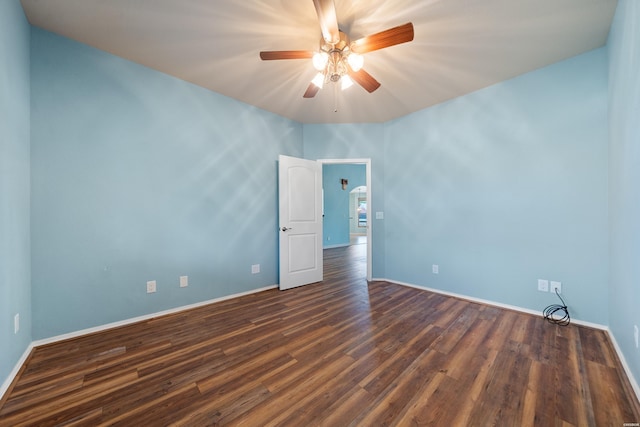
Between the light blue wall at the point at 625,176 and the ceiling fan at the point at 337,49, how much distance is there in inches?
58.6

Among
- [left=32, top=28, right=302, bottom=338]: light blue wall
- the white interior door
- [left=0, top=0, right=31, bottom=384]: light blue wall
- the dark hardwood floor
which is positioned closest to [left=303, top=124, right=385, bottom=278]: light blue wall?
the white interior door

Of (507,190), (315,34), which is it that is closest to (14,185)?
(315,34)

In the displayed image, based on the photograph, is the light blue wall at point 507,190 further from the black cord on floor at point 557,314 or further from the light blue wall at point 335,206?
the light blue wall at point 335,206

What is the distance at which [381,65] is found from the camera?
245 cm

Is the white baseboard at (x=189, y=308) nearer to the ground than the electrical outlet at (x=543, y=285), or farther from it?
nearer to the ground

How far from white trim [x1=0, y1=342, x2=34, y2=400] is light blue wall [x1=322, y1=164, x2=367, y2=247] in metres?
6.46

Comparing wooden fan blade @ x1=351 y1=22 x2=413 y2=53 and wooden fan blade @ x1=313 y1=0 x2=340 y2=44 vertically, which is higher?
wooden fan blade @ x1=313 y1=0 x2=340 y2=44

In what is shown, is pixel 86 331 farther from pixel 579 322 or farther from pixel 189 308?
pixel 579 322

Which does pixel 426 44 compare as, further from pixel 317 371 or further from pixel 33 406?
pixel 33 406

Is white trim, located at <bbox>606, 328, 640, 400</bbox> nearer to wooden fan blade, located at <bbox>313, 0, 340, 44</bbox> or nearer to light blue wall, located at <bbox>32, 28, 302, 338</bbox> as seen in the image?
wooden fan blade, located at <bbox>313, 0, 340, 44</bbox>

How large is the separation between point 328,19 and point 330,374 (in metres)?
2.42

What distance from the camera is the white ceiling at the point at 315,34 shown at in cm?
180

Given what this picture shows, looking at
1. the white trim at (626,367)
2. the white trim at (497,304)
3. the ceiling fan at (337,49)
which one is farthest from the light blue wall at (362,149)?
the white trim at (626,367)

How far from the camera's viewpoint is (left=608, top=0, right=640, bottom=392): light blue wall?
4.94 ft
